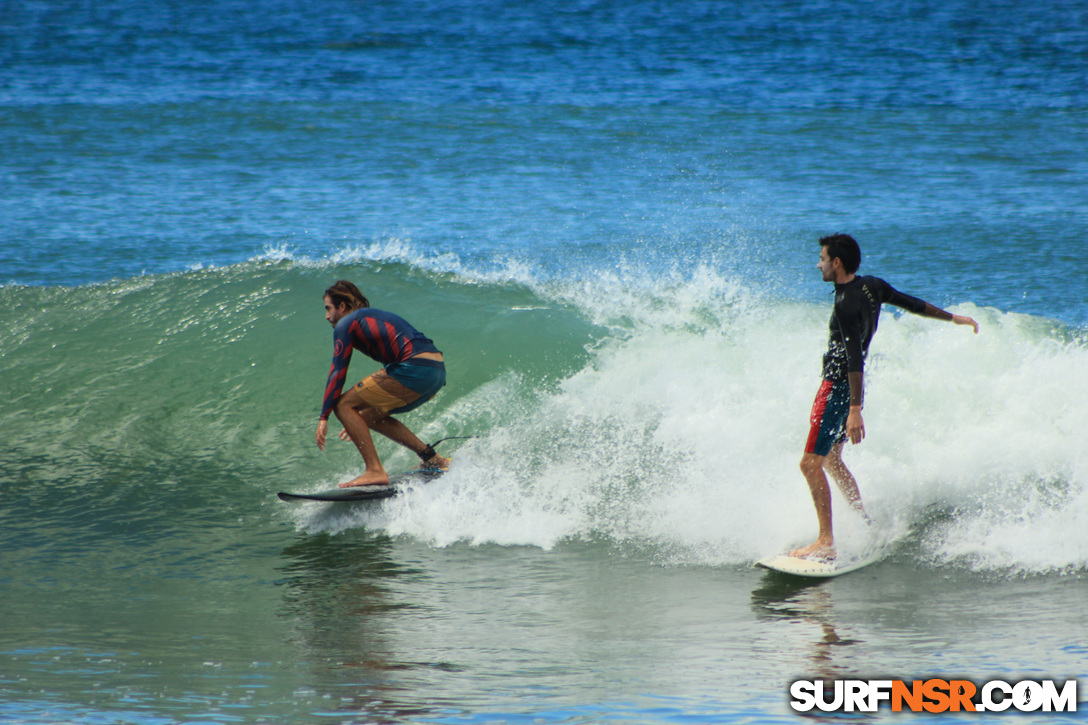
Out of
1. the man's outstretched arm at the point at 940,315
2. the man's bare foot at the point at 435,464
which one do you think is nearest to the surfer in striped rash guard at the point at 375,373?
the man's bare foot at the point at 435,464

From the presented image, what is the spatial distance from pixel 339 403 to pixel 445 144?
20.5 meters

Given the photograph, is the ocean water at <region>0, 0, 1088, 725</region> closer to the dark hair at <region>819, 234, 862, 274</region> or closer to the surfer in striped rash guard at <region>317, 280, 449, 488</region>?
the surfer in striped rash guard at <region>317, 280, 449, 488</region>

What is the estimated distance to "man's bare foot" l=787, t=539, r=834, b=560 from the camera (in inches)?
207

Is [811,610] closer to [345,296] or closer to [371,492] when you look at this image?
[371,492]

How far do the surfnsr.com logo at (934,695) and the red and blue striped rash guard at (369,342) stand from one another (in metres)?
3.47

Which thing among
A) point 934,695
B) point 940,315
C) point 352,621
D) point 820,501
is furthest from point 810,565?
point 352,621

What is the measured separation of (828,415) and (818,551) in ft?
2.28

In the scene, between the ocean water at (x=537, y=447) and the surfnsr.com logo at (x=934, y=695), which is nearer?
the surfnsr.com logo at (x=934, y=695)

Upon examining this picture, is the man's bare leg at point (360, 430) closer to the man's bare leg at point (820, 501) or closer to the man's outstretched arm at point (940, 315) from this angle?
the man's bare leg at point (820, 501)

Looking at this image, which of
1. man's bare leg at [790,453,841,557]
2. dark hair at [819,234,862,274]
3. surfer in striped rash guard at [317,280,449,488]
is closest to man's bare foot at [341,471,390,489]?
surfer in striped rash guard at [317,280,449,488]

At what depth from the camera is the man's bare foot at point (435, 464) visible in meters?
6.69

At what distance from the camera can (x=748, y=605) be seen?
491 centimetres

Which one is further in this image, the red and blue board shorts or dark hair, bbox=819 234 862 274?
the red and blue board shorts

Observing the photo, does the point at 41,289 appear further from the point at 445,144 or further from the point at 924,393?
the point at 445,144
